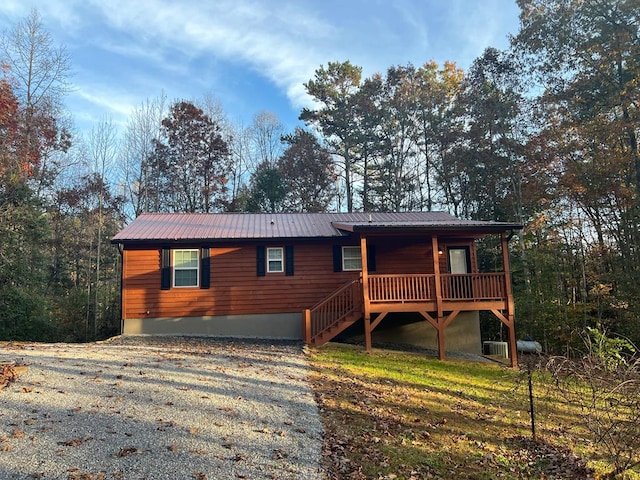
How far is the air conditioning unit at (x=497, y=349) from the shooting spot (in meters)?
14.2

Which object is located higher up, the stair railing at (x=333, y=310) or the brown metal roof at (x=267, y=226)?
the brown metal roof at (x=267, y=226)

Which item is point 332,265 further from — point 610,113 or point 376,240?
point 610,113

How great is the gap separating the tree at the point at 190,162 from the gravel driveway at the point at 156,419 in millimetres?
18854

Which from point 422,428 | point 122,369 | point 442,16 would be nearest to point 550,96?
point 442,16

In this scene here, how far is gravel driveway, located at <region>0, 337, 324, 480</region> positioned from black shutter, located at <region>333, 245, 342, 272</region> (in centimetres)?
524

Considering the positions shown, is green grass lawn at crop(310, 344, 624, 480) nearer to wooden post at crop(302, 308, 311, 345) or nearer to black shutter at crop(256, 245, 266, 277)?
wooden post at crop(302, 308, 311, 345)

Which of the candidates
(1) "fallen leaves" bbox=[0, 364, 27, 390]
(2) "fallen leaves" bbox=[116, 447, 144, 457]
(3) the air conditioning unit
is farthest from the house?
(2) "fallen leaves" bbox=[116, 447, 144, 457]

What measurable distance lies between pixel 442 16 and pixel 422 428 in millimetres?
15103

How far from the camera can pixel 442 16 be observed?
613 inches

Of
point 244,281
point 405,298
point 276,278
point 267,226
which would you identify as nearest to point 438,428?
point 405,298

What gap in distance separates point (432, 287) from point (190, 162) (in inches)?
805

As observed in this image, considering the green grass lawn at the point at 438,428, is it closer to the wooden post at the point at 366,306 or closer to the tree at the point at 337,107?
the wooden post at the point at 366,306

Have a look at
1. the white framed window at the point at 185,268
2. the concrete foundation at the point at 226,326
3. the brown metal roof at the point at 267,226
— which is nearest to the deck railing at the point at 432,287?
the brown metal roof at the point at 267,226

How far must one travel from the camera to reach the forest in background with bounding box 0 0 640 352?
1634cm
